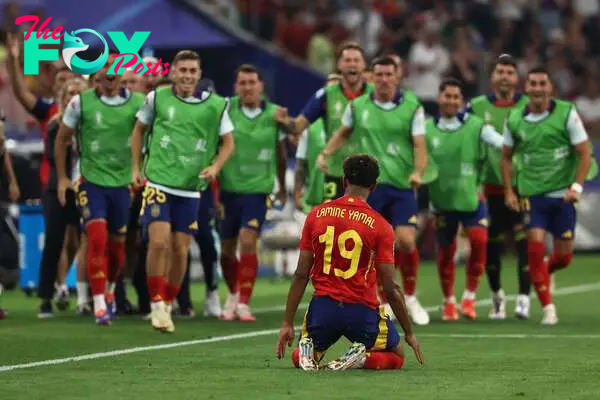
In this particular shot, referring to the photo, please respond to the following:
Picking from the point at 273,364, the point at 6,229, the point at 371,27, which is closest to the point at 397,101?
the point at 273,364

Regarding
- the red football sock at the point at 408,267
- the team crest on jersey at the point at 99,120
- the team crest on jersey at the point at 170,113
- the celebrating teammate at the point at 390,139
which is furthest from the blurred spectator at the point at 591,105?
the team crest on jersey at the point at 170,113

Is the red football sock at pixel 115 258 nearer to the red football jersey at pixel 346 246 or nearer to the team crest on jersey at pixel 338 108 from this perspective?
the team crest on jersey at pixel 338 108

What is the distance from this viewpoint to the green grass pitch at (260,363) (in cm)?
1050

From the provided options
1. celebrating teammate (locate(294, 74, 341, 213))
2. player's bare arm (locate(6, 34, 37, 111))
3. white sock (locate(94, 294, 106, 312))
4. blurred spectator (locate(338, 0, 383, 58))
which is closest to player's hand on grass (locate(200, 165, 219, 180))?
white sock (locate(94, 294, 106, 312))

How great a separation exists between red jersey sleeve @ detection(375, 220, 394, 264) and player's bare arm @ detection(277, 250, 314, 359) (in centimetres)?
44

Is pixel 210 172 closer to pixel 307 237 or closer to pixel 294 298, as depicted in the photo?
pixel 307 237

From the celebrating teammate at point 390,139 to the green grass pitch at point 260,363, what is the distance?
3.66ft

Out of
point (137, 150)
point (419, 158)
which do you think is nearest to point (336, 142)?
point (419, 158)

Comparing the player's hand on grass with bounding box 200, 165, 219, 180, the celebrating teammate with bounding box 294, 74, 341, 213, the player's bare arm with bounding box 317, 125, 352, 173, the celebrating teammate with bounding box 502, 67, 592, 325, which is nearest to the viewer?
the player's hand on grass with bounding box 200, 165, 219, 180

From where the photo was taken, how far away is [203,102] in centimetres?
1595

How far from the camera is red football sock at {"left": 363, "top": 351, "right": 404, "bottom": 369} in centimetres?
1180

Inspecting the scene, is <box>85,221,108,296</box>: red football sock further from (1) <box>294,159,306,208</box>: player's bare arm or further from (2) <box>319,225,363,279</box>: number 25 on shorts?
(2) <box>319,225,363,279</box>: number 25 on shorts

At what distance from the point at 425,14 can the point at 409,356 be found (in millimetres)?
18381

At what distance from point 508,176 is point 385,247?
5.34 meters
